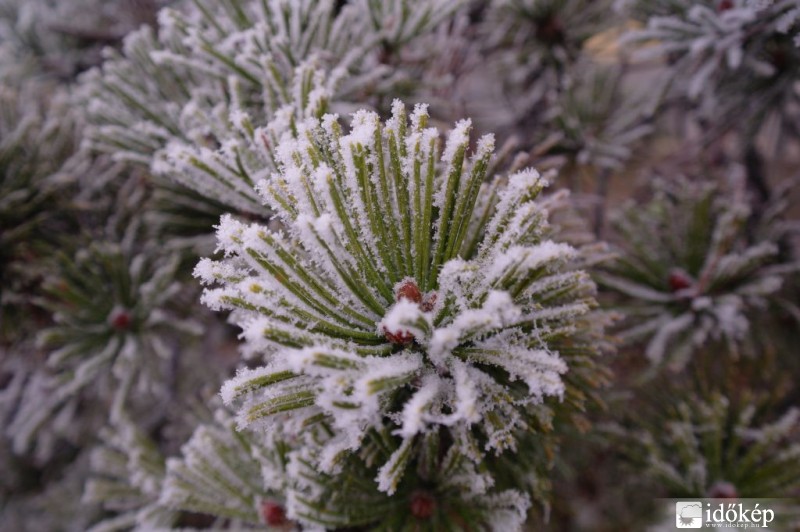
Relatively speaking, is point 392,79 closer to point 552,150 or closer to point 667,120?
point 552,150

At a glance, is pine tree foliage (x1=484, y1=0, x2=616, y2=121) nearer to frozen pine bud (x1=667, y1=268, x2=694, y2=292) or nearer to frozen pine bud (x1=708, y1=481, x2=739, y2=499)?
frozen pine bud (x1=667, y1=268, x2=694, y2=292)

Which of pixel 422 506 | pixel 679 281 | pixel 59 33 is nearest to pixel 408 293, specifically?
pixel 422 506

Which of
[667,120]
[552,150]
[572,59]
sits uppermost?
[667,120]

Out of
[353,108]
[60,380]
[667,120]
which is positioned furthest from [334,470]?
[667,120]

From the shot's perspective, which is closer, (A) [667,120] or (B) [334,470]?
(B) [334,470]

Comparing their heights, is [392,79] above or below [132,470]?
above

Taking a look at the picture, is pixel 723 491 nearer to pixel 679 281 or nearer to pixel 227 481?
pixel 679 281
